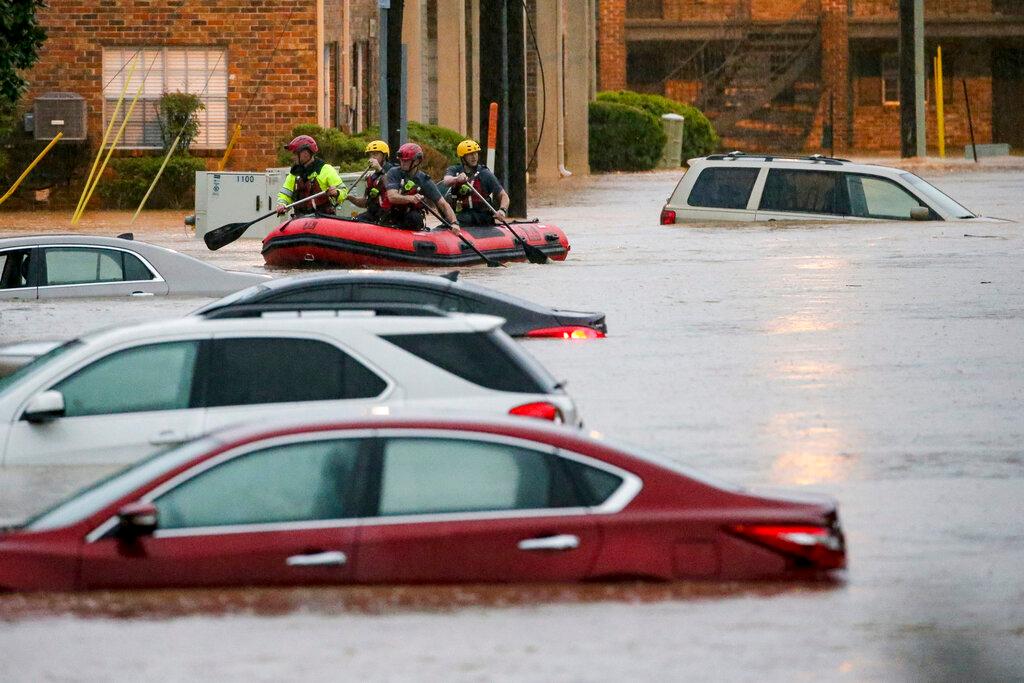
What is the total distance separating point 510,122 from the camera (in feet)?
120

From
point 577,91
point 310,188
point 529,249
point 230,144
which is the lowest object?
point 529,249

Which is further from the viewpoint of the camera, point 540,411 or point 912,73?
point 912,73

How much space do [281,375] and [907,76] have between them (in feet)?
177

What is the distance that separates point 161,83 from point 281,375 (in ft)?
93.1

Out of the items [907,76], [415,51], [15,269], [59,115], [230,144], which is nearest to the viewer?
[15,269]

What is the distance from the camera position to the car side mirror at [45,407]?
9.83m

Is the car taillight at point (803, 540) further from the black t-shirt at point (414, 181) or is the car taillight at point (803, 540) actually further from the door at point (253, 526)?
the black t-shirt at point (414, 181)

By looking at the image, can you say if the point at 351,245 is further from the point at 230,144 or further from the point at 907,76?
the point at 907,76

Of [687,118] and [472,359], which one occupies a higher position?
[687,118]

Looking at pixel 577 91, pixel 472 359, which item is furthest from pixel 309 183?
pixel 577 91

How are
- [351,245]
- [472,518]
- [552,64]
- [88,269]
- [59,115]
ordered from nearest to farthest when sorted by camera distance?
[472,518], [88,269], [351,245], [59,115], [552,64]

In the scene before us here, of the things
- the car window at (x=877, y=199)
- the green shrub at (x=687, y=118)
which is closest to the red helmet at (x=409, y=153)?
the car window at (x=877, y=199)

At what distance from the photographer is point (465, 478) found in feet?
24.1

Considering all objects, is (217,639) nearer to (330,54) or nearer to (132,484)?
(132,484)
